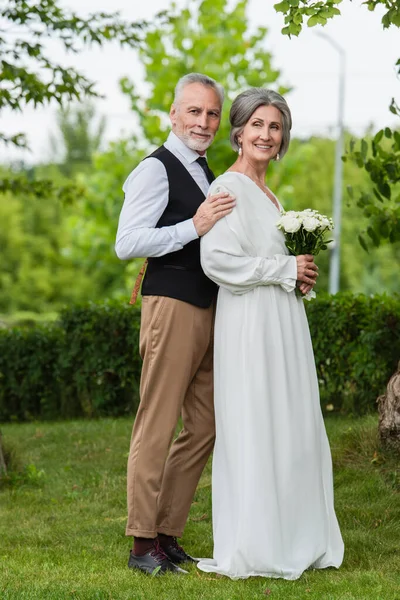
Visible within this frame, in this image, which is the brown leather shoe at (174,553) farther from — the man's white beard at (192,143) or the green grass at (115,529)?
the man's white beard at (192,143)

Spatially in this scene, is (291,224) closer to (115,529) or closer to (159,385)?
(159,385)

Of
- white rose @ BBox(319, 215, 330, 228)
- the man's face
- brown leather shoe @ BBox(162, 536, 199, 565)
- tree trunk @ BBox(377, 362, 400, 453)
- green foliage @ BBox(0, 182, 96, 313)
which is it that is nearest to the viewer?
white rose @ BBox(319, 215, 330, 228)

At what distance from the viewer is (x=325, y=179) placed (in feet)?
135

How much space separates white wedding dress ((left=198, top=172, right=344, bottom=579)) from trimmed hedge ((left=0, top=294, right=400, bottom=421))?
446cm

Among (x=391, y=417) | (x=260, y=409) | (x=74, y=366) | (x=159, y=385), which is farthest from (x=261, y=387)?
(x=74, y=366)

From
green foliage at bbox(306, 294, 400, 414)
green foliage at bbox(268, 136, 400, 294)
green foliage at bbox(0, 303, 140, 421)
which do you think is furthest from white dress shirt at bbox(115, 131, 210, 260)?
green foliage at bbox(268, 136, 400, 294)

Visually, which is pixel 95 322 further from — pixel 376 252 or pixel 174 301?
pixel 376 252

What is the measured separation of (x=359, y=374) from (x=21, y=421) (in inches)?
176

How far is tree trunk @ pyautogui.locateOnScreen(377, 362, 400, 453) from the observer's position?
6746 millimetres

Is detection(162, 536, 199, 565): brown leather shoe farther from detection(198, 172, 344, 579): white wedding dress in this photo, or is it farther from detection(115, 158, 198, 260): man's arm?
detection(115, 158, 198, 260): man's arm

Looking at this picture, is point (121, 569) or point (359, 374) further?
point (359, 374)

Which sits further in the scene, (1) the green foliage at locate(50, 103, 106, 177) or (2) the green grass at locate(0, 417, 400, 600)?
(1) the green foliage at locate(50, 103, 106, 177)

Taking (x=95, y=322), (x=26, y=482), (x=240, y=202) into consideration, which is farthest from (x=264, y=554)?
(x=95, y=322)

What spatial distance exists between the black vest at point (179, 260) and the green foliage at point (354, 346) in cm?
453
